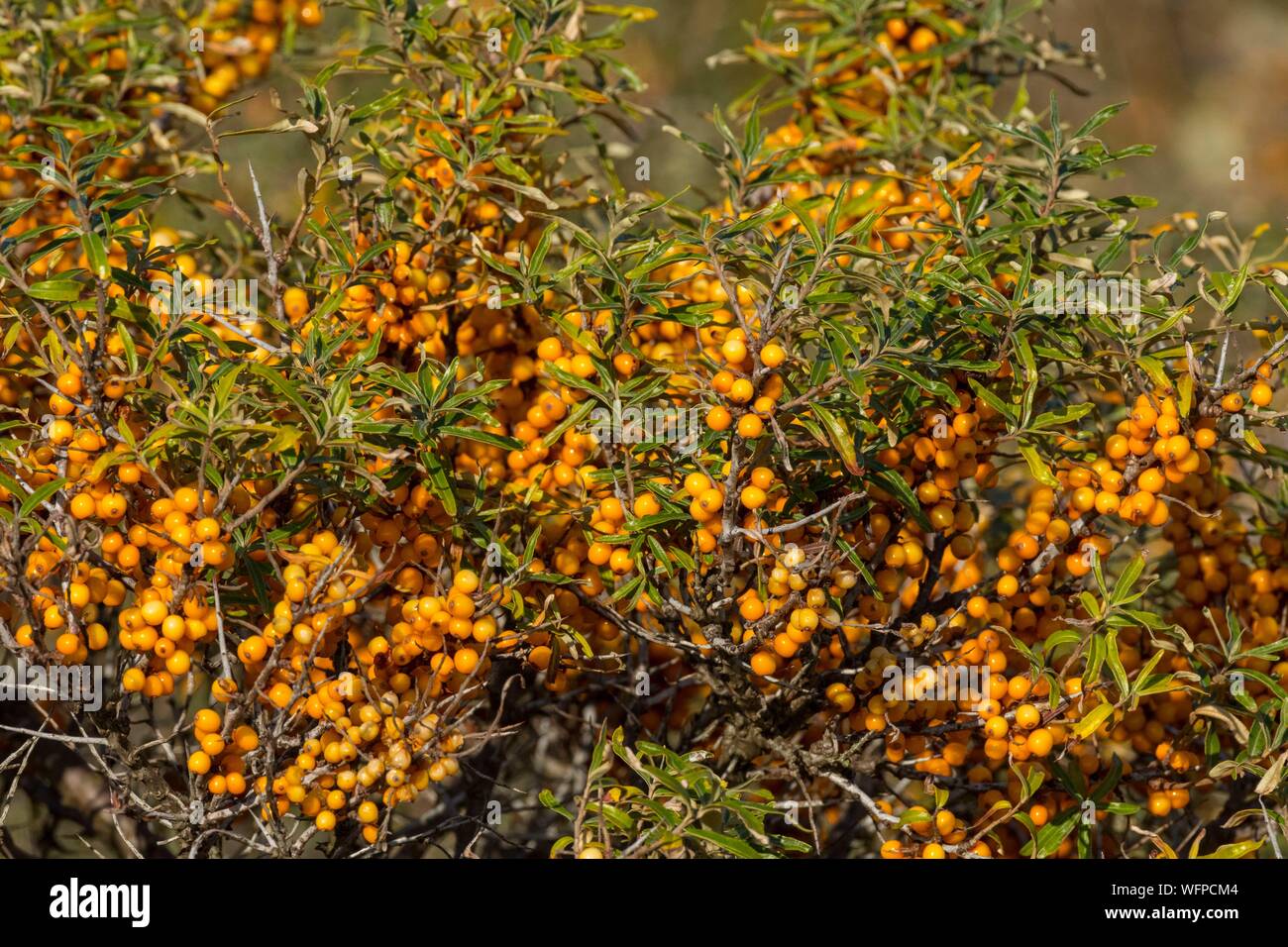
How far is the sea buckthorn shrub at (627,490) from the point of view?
1.75m

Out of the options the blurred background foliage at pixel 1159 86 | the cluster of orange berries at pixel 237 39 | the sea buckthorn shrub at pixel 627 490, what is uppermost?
the blurred background foliage at pixel 1159 86

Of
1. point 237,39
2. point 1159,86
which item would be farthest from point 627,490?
point 1159,86

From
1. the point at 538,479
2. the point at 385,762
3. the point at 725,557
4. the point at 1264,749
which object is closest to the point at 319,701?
the point at 385,762

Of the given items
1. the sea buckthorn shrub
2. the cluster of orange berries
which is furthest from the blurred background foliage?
the sea buckthorn shrub

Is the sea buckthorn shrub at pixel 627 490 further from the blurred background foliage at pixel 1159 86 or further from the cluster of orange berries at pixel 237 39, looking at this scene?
the blurred background foliage at pixel 1159 86

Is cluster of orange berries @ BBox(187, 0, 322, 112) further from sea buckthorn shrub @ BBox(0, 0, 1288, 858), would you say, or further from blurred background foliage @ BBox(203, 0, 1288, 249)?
blurred background foliage @ BBox(203, 0, 1288, 249)

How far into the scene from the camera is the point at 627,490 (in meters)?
1.91

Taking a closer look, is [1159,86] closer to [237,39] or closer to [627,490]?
[237,39]

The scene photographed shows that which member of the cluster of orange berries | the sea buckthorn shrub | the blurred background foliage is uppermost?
the blurred background foliage

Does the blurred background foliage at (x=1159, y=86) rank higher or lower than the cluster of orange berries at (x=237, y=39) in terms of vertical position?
higher

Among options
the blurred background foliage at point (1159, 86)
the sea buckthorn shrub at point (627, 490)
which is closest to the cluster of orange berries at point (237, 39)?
the sea buckthorn shrub at point (627, 490)

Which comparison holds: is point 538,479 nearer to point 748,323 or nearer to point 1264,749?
point 748,323

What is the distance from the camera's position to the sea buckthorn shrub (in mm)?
1755

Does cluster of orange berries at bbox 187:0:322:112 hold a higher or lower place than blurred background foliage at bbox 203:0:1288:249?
lower
